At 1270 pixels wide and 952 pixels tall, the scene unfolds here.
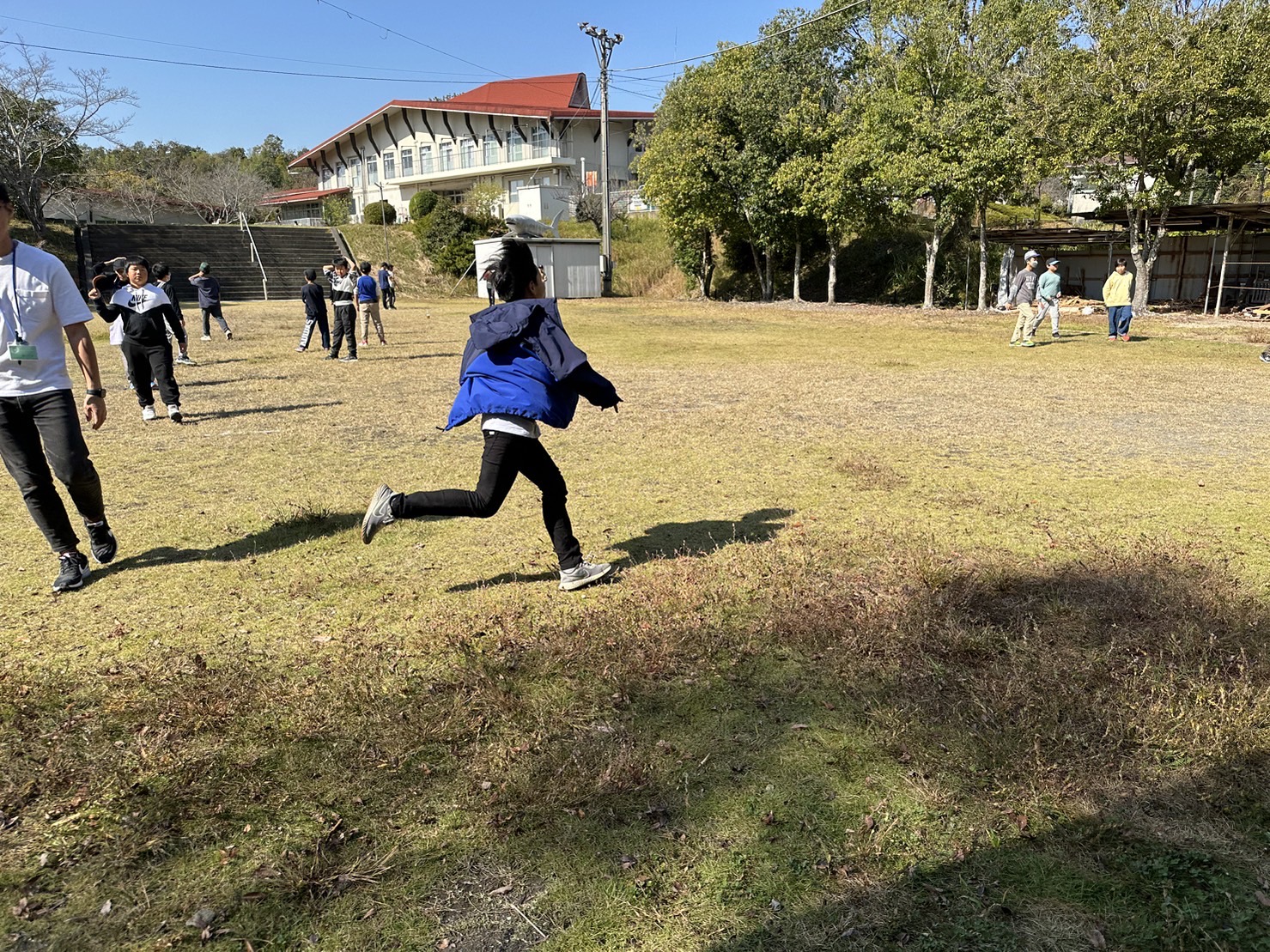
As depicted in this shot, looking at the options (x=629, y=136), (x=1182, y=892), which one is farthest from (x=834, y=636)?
(x=629, y=136)

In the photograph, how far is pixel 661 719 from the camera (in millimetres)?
2922

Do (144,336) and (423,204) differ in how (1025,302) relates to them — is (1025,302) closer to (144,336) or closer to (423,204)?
(144,336)

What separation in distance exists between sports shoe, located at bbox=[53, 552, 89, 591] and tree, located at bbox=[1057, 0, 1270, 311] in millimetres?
21675

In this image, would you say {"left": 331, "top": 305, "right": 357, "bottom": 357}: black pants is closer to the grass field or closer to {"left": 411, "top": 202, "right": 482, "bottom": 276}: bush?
the grass field

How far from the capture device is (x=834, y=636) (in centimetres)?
348

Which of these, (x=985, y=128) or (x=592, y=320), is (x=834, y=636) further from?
(x=985, y=128)

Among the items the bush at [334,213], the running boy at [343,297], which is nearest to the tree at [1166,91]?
the running boy at [343,297]

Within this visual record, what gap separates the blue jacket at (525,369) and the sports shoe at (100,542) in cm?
229

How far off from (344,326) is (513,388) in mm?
10915

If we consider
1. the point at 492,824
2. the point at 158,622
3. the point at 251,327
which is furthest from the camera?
the point at 251,327

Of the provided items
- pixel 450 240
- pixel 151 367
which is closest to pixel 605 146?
pixel 450 240

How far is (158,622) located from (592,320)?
20.6 m

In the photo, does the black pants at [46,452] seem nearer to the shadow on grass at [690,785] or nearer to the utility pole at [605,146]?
the shadow on grass at [690,785]

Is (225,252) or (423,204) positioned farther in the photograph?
(423,204)
